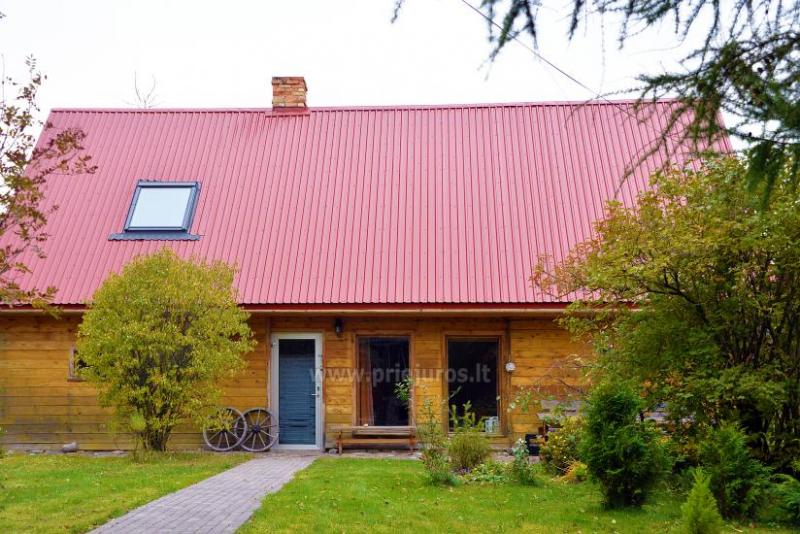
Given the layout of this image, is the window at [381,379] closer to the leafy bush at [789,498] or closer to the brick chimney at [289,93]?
the brick chimney at [289,93]

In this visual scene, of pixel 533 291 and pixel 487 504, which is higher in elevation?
pixel 533 291

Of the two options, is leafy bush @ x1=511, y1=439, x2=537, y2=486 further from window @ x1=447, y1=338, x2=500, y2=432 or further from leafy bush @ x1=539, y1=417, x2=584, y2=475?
window @ x1=447, y1=338, x2=500, y2=432

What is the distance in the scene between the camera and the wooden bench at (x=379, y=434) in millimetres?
14336

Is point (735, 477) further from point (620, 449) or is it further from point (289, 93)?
point (289, 93)

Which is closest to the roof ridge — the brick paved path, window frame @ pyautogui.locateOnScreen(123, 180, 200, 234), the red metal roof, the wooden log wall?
the red metal roof

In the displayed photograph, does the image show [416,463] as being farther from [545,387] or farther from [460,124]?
[460,124]

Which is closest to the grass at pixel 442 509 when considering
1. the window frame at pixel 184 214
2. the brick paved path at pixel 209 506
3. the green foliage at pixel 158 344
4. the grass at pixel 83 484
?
the brick paved path at pixel 209 506

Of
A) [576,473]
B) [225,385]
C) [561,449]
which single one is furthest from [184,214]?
[576,473]

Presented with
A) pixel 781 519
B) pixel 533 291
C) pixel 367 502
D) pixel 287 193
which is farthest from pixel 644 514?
pixel 287 193

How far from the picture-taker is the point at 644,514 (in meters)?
7.98

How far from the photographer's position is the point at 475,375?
14.9m

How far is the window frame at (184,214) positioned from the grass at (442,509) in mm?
7320

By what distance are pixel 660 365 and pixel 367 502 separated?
348 centimetres

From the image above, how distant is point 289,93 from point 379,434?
29.1 feet
